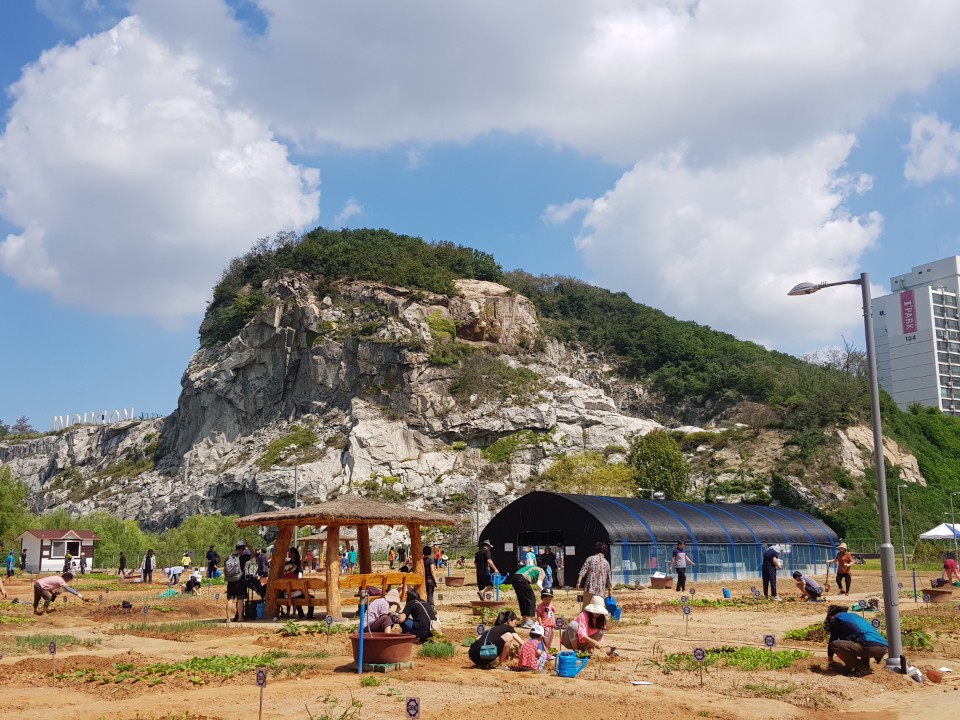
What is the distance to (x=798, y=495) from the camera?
208 ft

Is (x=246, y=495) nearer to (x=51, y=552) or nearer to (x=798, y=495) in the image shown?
(x=51, y=552)

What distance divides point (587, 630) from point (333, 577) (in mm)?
8450

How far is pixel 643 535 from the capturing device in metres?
35.7

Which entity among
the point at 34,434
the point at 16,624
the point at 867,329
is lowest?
the point at 16,624

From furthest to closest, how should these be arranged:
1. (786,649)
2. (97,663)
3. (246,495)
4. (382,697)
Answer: (246,495)
(786,649)
(97,663)
(382,697)

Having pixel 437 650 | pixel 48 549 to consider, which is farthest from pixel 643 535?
pixel 48 549

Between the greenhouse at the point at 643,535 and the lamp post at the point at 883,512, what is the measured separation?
21.3 meters

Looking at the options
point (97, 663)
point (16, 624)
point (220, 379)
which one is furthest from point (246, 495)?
point (97, 663)

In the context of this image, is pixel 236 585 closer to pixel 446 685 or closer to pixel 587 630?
pixel 587 630

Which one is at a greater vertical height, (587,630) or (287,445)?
(287,445)

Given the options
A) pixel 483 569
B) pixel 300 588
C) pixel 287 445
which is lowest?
pixel 300 588

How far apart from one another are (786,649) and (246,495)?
6376cm

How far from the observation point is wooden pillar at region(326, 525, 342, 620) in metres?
20.3

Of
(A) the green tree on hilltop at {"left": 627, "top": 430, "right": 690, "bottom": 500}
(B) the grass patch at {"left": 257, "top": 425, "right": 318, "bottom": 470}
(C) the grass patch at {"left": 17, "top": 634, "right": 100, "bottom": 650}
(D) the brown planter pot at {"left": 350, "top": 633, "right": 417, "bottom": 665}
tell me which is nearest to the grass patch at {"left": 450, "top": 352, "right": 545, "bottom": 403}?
(B) the grass patch at {"left": 257, "top": 425, "right": 318, "bottom": 470}
